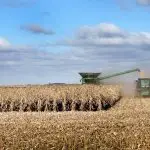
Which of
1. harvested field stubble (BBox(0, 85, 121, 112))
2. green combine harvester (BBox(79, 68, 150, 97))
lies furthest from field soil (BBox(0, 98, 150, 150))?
green combine harvester (BBox(79, 68, 150, 97))

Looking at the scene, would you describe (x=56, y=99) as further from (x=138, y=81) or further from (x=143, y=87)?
(x=138, y=81)

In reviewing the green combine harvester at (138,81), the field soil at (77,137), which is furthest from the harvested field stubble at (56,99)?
the field soil at (77,137)

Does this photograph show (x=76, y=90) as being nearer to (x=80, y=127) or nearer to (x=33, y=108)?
(x=33, y=108)

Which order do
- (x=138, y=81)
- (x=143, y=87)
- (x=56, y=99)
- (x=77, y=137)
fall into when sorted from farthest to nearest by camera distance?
(x=138, y=81), (x=143, y=87), (x=56, y=99), (x=77, y=137)

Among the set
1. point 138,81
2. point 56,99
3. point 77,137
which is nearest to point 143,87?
point 138,81

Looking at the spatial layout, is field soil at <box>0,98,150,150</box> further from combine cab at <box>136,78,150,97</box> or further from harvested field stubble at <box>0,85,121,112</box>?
combine cab at <box>136,78,150,97</box>

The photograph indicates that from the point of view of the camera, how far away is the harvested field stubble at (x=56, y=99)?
3006 centimetres

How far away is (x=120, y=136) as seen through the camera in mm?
12664

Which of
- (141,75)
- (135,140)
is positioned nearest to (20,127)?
(135,140)

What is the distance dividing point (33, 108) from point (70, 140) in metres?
17.7

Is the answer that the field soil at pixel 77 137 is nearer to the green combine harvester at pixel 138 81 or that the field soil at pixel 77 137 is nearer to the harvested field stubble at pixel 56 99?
the harvested field stubble at pixel 56 99

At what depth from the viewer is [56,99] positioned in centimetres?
3023

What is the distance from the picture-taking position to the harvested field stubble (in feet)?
98.6

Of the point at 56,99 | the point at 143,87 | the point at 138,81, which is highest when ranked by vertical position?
the point at 138,81
